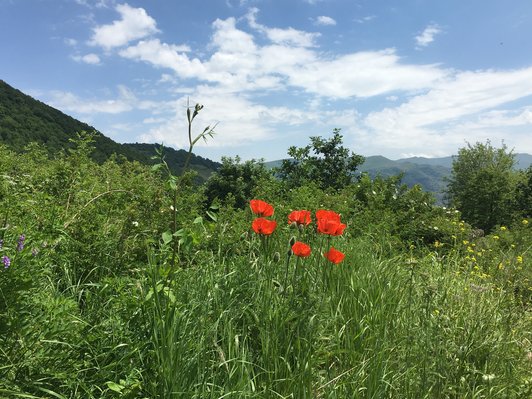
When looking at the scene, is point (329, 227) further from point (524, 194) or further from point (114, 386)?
point (524, 194)

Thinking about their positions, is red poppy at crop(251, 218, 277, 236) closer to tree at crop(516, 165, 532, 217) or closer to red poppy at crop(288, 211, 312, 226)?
red poppy at crop(288, 211, 312, 226)

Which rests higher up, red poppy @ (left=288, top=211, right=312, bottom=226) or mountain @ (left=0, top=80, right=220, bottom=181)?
mountain @ (left=0, top=80, right=220, bottom=181)

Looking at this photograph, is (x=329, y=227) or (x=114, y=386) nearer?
(x=114, y=386)

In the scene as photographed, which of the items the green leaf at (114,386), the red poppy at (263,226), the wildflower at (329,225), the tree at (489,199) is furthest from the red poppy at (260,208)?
the tree at (489,199)

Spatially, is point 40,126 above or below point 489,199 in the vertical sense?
above

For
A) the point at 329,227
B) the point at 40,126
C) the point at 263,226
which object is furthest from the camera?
the point at 40,126

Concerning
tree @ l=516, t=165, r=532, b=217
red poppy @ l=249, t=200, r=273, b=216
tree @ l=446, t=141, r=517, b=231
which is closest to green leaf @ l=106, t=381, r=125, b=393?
red poppy @ l=249, t=200, r=273, b=216

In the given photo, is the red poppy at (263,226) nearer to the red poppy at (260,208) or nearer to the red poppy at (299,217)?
the red poppy at (260,208)

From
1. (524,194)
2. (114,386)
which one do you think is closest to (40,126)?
(524,194)

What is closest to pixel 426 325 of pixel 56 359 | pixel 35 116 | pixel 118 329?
pixel 118 329

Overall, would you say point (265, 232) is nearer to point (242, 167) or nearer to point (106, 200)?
point (106, 200)

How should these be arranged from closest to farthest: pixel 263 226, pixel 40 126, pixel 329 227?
1. pixel 263 226
2. pixel 329 227
3. pixel 40 126

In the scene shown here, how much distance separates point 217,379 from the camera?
1875 millimetres

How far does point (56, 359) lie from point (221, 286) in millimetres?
902
